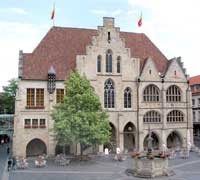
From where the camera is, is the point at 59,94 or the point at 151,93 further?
the point at 151,93

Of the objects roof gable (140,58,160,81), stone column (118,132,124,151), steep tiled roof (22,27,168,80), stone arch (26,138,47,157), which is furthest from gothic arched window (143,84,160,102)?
stone arch (26,138,47,157)

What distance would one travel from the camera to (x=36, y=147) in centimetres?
4481

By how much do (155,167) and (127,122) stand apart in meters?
18.3

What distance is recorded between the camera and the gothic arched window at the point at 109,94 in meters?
45.9

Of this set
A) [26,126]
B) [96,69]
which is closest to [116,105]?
[96,69]

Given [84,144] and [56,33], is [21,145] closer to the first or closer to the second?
[84,144]

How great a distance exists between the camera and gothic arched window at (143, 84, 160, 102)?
47750 mm

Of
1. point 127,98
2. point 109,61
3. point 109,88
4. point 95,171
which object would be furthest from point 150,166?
point 109,61

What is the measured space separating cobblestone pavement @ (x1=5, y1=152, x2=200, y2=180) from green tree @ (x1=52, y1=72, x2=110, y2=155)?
9.94ft

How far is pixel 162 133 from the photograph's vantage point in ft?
156

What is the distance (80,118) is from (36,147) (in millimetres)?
13283

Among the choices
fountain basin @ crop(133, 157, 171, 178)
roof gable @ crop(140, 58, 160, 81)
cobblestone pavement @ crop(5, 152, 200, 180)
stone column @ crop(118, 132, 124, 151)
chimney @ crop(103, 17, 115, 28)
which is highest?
chimney @ crop(103, 17, 115, 28)

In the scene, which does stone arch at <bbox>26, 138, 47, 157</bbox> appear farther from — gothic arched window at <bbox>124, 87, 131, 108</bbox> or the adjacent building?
the adjacent building

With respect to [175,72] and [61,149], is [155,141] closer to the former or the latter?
[175,72]
